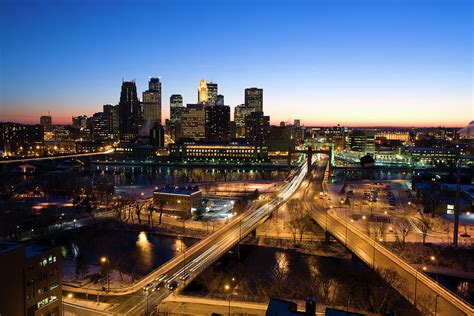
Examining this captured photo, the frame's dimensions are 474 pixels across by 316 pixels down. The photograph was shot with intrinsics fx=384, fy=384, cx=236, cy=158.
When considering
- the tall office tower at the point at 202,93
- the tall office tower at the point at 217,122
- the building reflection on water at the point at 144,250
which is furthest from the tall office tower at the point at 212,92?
the building reflection on water at the point at 144,250

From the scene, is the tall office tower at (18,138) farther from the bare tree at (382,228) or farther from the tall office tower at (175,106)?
the bare tree at (382,228)

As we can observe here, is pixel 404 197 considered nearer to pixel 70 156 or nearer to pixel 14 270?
pixel 14 270

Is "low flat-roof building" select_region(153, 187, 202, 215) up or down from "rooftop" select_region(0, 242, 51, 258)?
down

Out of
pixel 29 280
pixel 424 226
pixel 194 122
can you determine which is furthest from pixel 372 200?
pixel 194 122

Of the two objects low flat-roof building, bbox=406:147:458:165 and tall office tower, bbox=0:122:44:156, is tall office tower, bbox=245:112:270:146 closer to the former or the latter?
low flat-roof building, bbox=406:147:458:165

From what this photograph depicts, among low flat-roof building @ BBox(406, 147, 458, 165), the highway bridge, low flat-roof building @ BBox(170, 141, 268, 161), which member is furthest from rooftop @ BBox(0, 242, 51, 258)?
low flat-roof building @ BBox(406, 147, 458, 165)
